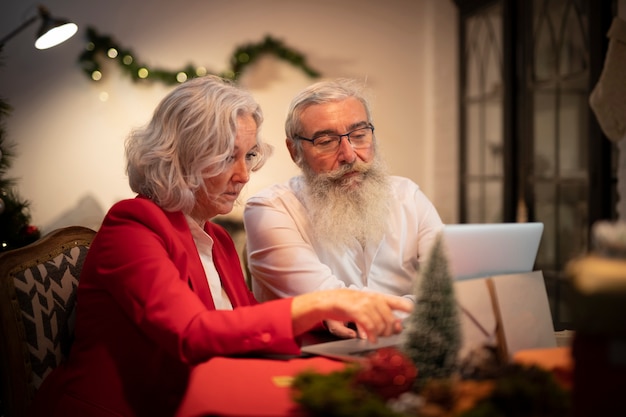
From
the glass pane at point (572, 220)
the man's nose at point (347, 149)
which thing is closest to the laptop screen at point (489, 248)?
the man's nose at point (347, 149)

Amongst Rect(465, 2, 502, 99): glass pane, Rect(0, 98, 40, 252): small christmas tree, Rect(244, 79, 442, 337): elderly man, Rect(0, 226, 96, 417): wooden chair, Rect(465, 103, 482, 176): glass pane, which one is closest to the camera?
Rect(0, 226, 96, 417): wooden chair

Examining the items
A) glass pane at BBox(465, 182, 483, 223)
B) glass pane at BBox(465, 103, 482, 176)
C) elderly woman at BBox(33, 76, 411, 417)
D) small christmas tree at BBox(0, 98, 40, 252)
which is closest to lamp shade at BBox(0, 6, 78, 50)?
small christmas tree at BBox(0, 98, 40, 252)

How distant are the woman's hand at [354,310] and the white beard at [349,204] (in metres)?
0.96

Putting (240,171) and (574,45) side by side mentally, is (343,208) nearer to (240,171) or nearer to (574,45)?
(240,171)

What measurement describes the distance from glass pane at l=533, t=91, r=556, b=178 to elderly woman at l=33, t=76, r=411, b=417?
8.82 feet

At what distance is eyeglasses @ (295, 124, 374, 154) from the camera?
7.82ft

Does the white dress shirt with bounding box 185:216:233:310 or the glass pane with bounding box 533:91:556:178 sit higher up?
the glass pane with bounding box 533:91:556:178

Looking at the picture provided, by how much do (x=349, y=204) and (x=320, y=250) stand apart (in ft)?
0.60

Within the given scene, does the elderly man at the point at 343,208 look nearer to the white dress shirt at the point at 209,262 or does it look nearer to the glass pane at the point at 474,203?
the white dress shirt at the point at 209,262

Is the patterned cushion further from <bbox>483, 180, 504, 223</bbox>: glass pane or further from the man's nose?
<bbox>483, 180, 504, 223</bbox>: glass pane

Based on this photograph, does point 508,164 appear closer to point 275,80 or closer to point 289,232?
point 275,80

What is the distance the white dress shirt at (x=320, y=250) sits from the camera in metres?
2.14

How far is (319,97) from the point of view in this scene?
7.89 ft

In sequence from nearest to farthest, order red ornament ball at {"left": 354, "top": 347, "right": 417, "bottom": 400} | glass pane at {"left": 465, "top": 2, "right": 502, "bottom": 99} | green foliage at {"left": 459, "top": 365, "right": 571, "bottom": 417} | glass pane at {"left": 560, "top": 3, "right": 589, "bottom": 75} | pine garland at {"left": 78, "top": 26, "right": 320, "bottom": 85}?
1. green foliage at {"left": 459, "top": 365, "right": 571, "bottom": 417}
2. red ornament ball at {"left": 354, "top": 347, "right": 417, "bottom": 400}
3. glass pane at {"left": 560, "top": 3, "right": 589, "bottom": 75}
4. glass pane at {"left": 465, "top": 2, "right": 502, "bottom": 99}
5. pine garland at {"left": 78, "top": 26, "right": 320, "bottom": 85}
